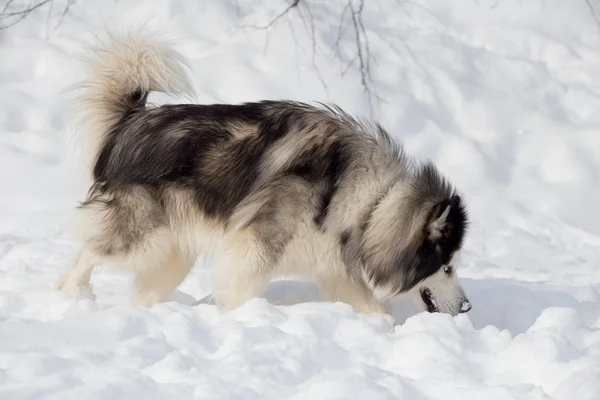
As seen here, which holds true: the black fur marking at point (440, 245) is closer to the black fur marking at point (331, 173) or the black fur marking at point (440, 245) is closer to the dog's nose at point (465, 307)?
the dog's nose at point (465, 307)

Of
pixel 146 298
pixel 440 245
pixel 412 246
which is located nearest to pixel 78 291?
pixel 146 298

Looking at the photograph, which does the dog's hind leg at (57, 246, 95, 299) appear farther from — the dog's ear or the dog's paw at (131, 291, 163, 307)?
the dog's ear

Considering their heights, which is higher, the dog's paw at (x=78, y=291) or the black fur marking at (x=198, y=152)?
the black fur marking at (x=198, y=152)

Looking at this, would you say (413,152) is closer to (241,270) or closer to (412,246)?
(412,246)

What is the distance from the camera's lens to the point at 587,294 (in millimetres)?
5754

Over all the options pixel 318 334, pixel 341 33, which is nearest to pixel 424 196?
pixel 318 334

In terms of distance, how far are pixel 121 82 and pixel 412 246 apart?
191cm

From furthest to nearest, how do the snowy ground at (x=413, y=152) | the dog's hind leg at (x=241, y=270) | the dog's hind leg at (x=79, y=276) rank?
the dog's hind leg at (x=79, y=276), the dog's hind leg at (x=241, y=270), the snowy ground at (x=413, y=152)

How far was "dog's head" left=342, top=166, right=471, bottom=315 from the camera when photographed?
16.2ft

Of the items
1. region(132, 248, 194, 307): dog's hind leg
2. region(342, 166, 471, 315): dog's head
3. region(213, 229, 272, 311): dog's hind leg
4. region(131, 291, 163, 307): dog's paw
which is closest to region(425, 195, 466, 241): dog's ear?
region(342, 166, 471, 315): dog's head

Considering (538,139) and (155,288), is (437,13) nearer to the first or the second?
(538,139)

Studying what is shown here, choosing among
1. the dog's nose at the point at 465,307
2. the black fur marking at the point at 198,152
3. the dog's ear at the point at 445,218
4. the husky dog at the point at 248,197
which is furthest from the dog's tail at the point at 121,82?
the dog's nose at the point at 465,307

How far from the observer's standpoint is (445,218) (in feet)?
15.9

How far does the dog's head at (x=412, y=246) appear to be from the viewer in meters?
4.94
